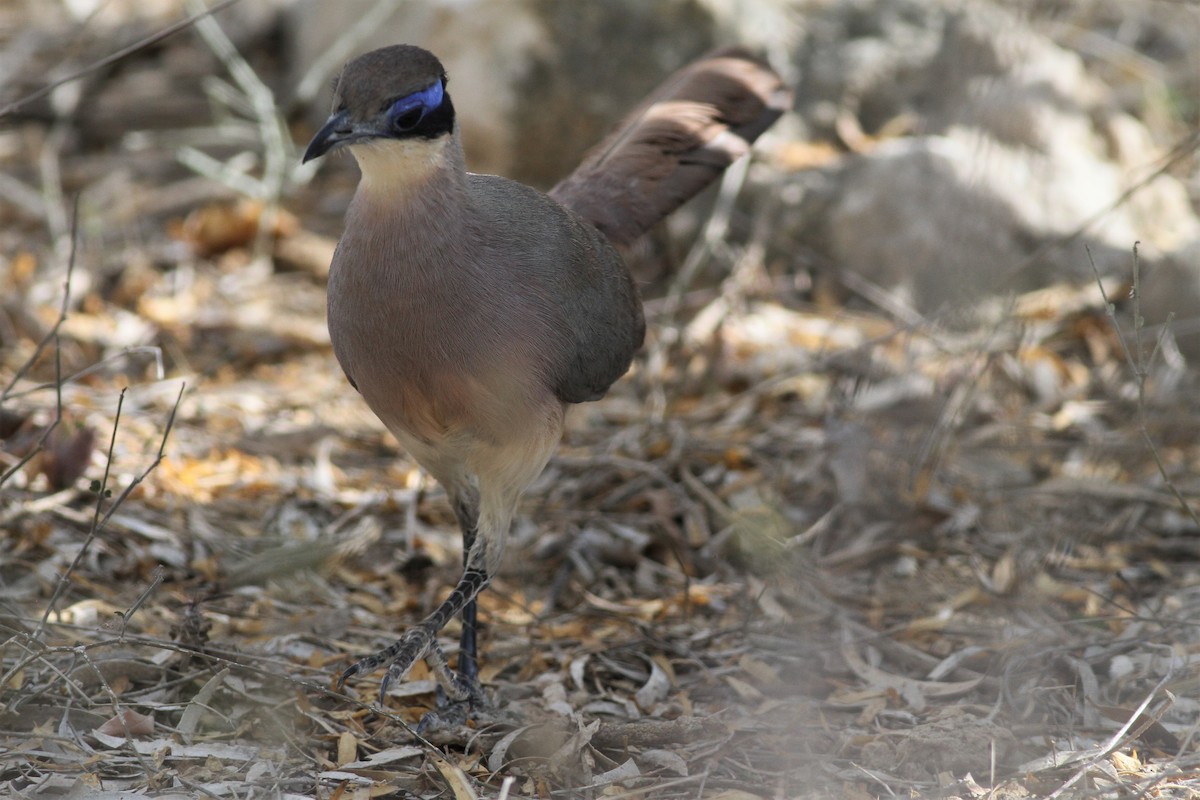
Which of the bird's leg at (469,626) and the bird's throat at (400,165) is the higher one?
the bird's throat at (400,165)

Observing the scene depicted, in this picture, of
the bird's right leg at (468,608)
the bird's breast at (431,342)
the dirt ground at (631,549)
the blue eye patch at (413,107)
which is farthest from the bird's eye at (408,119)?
the bird's right leg at (468,608)

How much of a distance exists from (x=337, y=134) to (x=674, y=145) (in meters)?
1.98

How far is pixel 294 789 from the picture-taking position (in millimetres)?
3539

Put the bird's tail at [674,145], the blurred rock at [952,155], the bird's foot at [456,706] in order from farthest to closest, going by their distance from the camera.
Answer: the blurred rock at [952,155], the bird's tail at [674,145], the bird's foot at [456,706]

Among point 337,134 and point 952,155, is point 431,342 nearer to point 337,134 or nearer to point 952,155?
point 337,134

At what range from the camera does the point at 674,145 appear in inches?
202

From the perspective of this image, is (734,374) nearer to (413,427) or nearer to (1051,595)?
(1051,595)

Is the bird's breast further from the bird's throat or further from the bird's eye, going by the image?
the bird's eye

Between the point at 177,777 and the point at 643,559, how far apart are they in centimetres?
234

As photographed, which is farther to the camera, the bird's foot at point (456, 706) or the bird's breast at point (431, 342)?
the bird's foot at point (456, 706)

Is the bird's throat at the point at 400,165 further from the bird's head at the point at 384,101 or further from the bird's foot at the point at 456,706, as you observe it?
the bird's foot at the point at 456,706

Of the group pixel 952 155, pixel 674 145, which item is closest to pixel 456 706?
pixel 674 145

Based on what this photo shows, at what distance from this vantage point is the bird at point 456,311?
11.9 feet

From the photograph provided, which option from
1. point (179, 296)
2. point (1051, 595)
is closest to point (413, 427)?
point (1051, 595)
